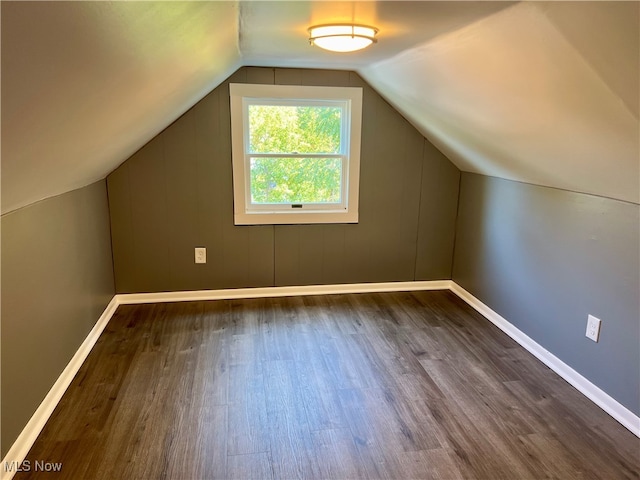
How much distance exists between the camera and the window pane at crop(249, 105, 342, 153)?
11.4 feet

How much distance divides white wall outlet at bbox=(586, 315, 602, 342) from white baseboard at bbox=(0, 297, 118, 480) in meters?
2.75

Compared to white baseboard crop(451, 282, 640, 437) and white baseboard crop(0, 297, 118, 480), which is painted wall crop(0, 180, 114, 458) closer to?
white baseboard crop(0, 297, 118, 480)

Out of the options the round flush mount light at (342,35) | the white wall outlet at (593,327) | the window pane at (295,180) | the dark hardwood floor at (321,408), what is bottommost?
the dark hardwood floor at (321,408)

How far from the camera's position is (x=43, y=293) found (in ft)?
6.97

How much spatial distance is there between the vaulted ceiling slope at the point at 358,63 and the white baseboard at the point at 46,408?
37.8 inches

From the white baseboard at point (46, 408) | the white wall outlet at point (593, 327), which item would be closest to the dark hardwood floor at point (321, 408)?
the white baseboard at point (46, 408)

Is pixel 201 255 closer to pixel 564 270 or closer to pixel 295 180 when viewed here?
pixel 295 180

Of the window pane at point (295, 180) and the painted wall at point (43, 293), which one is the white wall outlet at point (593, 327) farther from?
the painted wall at point (43, 293)

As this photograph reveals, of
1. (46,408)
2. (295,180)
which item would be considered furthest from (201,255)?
(46,408)

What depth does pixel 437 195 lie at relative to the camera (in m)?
3.83

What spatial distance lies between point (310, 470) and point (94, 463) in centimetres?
90

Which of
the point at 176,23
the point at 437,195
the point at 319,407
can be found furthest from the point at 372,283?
Answer: the point at 176,23

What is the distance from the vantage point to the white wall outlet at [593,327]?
2355mm

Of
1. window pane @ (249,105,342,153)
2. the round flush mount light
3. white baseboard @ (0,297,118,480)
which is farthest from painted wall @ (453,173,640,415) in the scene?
white baseboard @ (0,297,118,480)
